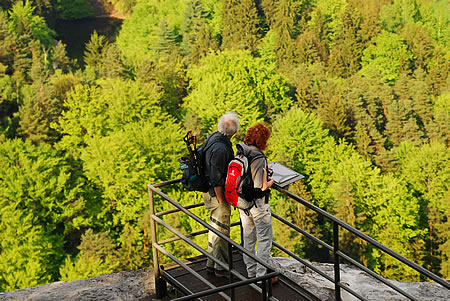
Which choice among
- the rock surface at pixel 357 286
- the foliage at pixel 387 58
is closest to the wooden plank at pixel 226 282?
the rock surface at pixel 357 286

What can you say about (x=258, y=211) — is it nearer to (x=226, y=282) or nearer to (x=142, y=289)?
(x=226, y=282)

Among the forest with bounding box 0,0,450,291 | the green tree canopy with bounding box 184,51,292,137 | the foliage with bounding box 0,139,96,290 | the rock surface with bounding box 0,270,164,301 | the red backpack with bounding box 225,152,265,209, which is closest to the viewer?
the red backpack with bounding box 225,152,265,209

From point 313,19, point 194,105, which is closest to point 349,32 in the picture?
point 313,19

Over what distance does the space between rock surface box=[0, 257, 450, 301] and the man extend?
1.21 metres

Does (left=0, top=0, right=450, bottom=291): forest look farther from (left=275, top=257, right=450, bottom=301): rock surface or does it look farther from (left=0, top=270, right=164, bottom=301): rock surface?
(left=0, top=270, right=164, bottom=301): rock surface

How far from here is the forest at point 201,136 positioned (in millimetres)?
40531

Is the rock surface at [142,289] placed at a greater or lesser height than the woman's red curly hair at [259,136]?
lesser

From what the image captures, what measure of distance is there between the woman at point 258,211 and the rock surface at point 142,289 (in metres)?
1.11

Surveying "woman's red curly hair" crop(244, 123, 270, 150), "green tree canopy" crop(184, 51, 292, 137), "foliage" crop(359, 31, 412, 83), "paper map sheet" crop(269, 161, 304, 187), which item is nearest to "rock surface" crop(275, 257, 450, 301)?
"paper map sheet" crop(269, 161, 304, 187)

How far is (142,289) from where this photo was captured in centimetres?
739

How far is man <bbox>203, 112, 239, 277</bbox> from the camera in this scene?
6.43 metres

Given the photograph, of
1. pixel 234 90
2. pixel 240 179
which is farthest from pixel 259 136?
pixel 234 90

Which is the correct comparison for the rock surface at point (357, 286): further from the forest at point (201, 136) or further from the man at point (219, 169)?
the forest at point (201, 136)

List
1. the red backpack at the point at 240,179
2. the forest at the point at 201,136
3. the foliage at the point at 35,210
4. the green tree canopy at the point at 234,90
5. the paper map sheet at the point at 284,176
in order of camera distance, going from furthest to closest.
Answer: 1. the green tree canopy at the point at 234,90
2. the forest at the point at 201,136
3. the foliage at the point at 35,210
4. the paper map sheet at the point at 284,176
5. the red backpack at the point at 240,179
